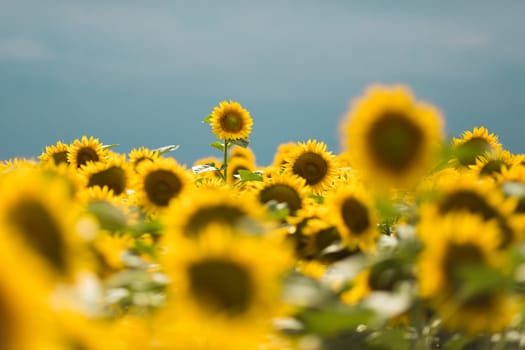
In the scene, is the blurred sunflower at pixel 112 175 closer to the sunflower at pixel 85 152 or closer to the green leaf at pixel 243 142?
the sunflower at pixel 85 152

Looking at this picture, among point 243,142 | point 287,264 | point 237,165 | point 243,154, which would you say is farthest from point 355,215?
point 243,154

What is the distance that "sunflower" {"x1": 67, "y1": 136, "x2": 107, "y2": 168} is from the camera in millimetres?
4375

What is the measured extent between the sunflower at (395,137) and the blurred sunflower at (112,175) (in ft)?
4.73

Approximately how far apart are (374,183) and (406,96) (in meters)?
0.23

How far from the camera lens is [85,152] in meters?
4.39

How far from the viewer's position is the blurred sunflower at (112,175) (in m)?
2.91

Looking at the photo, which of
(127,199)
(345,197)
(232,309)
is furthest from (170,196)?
(232,309)

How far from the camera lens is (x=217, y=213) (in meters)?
1.76

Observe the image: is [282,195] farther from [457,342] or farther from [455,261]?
[455,261]

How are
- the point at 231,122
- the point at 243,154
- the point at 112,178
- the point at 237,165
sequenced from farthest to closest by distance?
1. the point at 243,154
2. the point at 237,165
3. the point at 231,122
4. the point at 112,178

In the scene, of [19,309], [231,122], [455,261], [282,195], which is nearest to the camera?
[19,309]

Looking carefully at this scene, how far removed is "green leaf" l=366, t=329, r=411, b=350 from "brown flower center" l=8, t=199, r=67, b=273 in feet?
A: 2.55

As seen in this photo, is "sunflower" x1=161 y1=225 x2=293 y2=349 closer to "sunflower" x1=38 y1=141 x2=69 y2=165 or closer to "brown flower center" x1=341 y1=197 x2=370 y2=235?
"brown flower center" x1=341 y1=197 x2=370 y2=235

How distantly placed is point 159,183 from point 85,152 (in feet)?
6.00
